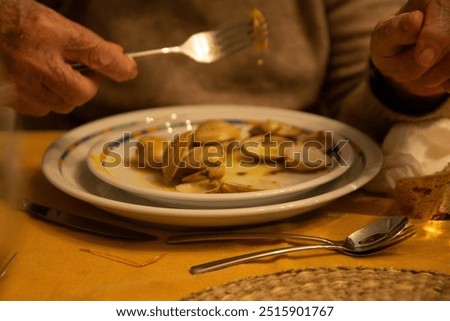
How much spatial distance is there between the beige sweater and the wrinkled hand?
Result: 0.42 meters

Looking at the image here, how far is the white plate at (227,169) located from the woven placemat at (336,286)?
0.38 feet

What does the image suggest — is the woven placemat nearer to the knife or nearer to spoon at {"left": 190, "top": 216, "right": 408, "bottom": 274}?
spoon at {"left": 190, "top": 216, "right": 408, "bottom": 274}

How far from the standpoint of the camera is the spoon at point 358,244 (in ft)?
2.21

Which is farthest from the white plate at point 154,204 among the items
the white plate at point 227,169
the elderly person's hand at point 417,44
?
the elderly person's hand at point 417,44

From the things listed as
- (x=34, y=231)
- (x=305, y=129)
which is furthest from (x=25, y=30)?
(x=305, y=129)

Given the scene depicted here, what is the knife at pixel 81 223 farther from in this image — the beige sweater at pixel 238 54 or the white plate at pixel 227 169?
the beige sweater at pixel 238 54

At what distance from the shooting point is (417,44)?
2.43 ft

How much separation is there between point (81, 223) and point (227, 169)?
0.67 ft

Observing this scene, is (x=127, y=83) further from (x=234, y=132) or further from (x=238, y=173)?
(x=238, y=173)

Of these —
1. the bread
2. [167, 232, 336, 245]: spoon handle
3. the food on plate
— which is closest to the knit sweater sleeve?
the food on plate

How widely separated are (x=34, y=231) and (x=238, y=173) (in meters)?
0.26

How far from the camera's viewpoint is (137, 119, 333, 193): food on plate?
80cm

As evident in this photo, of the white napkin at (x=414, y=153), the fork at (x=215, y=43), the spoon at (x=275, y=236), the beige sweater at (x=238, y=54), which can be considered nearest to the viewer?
the spoon at (x=275, y=236)

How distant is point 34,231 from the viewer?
762 millimetres
